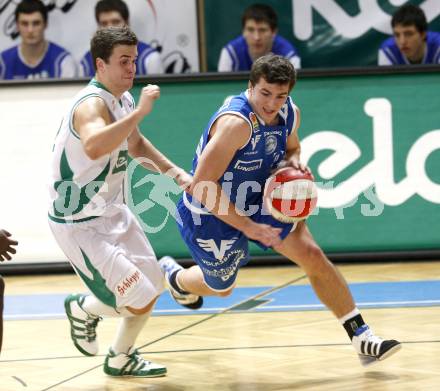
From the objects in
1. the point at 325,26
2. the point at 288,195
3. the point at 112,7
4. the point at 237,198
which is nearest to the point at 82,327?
the point at 237,198

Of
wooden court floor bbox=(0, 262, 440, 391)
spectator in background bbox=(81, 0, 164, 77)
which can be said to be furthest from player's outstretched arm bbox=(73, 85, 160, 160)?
spectator in background bbox=(81, 0, 164, 77)

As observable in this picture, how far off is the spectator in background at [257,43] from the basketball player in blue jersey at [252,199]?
3.60 metres

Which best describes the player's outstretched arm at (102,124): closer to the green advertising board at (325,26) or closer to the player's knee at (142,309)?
the player's knee at (142,309)

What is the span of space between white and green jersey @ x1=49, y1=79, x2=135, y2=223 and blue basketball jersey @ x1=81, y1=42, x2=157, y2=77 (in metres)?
4.01

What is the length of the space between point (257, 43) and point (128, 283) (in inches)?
182

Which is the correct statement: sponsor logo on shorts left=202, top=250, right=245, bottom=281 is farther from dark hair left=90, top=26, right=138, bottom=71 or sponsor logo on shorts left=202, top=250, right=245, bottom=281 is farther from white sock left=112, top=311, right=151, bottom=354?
dark hair left=90, top=26, right=138, bottom=71

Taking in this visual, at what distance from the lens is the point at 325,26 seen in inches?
415

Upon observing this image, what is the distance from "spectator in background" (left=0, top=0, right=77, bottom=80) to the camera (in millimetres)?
10016

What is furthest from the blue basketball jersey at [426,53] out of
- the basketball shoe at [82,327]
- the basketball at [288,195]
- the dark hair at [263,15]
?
the basketball shoe at [82,327]

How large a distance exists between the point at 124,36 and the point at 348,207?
4.00 metres

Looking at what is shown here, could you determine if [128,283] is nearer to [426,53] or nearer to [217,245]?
[217,245]

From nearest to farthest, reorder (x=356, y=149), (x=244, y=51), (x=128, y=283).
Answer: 1. (x=128, y=283)
2. (x=356, y=149)
3. (x=244, y=51)

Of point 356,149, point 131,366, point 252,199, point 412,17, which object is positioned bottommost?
point 131,366

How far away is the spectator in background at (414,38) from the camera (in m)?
9.55
